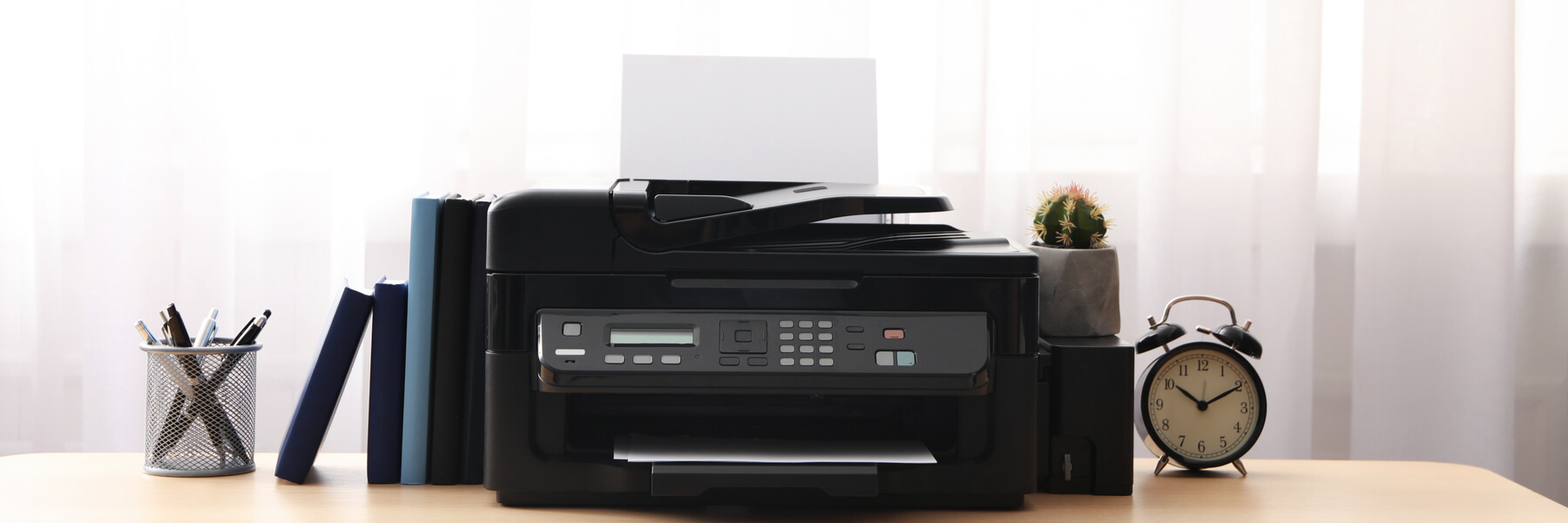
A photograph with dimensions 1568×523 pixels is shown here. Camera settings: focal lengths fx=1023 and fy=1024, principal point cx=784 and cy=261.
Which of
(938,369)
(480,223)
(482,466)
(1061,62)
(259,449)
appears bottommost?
(259,449)

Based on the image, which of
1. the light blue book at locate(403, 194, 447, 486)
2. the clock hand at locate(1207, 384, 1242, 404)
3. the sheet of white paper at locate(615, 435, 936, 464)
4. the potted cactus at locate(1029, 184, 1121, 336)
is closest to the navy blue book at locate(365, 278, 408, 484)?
the light blue book at locate(403, 194, 447, 486)

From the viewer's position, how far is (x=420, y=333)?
908 millimetres

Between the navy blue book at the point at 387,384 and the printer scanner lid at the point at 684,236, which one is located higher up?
the printer scanner lid at the point at 684,236

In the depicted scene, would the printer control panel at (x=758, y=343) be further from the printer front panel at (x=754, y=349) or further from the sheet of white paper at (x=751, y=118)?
the sheet of white paper at (x=751, y=118)

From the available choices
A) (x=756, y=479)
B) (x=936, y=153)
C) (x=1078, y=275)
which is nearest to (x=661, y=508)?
(x=756, y=479)

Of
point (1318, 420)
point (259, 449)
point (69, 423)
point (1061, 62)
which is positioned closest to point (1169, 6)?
point (1061, 62)

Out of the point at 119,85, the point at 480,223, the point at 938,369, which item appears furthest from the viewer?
the point at 119,85

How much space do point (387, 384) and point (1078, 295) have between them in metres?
0.65

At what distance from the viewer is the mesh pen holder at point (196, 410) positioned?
923 millimetres

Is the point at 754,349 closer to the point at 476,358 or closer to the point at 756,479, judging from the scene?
the point at 756,479

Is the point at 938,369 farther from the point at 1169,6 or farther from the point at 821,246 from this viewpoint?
the point at 1169,6

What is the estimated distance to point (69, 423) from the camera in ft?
5.29

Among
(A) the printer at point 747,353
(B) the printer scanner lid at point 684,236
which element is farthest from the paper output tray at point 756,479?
(B) the printer scanner lid at point 684,236

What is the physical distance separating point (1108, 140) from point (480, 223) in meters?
1.05
